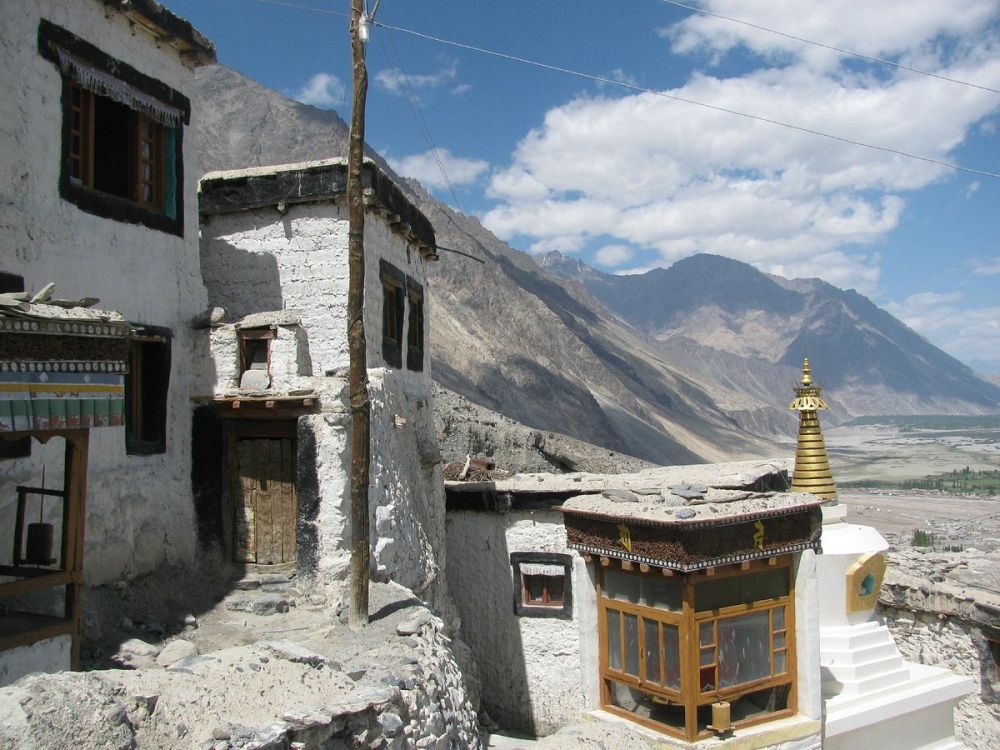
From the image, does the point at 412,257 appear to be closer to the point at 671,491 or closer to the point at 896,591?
the point at 671,491

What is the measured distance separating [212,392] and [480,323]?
164 feet

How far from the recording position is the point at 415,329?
43.7 feet

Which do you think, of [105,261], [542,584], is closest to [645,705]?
[542,584]

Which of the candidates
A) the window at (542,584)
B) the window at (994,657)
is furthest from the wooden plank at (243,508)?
the window at (994,657)

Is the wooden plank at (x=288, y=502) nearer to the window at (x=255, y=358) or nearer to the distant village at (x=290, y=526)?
the distant village at (x=290, y=526)

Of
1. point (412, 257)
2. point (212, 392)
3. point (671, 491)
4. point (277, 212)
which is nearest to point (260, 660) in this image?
point (212, 392)

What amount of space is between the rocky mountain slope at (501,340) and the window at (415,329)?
30.8 meters

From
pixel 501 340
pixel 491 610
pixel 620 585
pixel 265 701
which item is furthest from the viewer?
pixel 501 340

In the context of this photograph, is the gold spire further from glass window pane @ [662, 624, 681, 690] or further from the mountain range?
the mountain range

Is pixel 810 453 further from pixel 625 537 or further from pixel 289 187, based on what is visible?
pixel 289 187

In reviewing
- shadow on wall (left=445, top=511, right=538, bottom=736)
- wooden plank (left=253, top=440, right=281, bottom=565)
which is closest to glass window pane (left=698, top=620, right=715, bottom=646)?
shadow on wall (left=445, top=511, right=538, bottom=736)

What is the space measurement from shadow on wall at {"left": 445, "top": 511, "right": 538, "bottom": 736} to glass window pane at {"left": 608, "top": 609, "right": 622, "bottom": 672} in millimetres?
2016

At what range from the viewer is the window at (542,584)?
1150 centimetres

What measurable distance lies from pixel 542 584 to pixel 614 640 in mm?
1756
